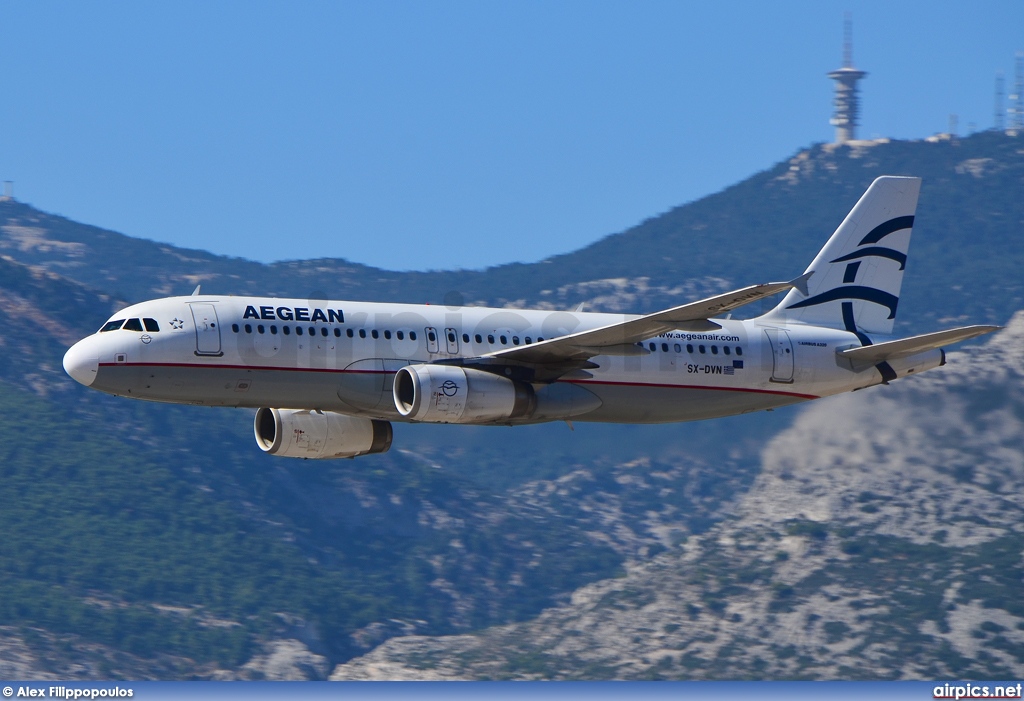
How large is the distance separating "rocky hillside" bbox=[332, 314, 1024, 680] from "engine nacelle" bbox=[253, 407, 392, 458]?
27.2m

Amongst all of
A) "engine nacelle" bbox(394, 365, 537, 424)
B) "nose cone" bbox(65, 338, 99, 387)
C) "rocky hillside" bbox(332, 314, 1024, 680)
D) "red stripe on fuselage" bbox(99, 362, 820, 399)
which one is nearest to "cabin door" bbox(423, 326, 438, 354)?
"engine nacelle" bbox(394, 365, 537, 424)

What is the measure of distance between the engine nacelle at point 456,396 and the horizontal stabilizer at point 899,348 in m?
13.2

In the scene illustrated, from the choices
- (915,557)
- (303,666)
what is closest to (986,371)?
(915,557)

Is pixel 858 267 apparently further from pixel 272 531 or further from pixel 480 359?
pixel 272 531

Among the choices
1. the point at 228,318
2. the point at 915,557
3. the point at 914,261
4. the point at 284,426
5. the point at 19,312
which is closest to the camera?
the point at 228,318

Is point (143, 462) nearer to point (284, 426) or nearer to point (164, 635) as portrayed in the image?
point (164, 635)

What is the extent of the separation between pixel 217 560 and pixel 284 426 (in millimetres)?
61353

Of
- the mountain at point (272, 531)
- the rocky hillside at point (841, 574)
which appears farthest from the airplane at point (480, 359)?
the rocky hillside at point (841, 574)

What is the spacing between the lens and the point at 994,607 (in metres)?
81.5

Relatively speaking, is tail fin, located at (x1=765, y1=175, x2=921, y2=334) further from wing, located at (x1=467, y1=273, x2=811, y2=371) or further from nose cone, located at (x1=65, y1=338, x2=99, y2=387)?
nose cone, located at (x1=65, y1=338, x2=99, y2=387)

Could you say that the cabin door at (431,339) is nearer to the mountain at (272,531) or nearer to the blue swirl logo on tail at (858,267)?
the blue swirl logo on tail at (858,267)

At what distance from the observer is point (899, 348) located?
49.4 meters

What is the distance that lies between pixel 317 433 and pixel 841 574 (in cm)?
4833

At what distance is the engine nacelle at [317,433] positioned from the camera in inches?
1932
